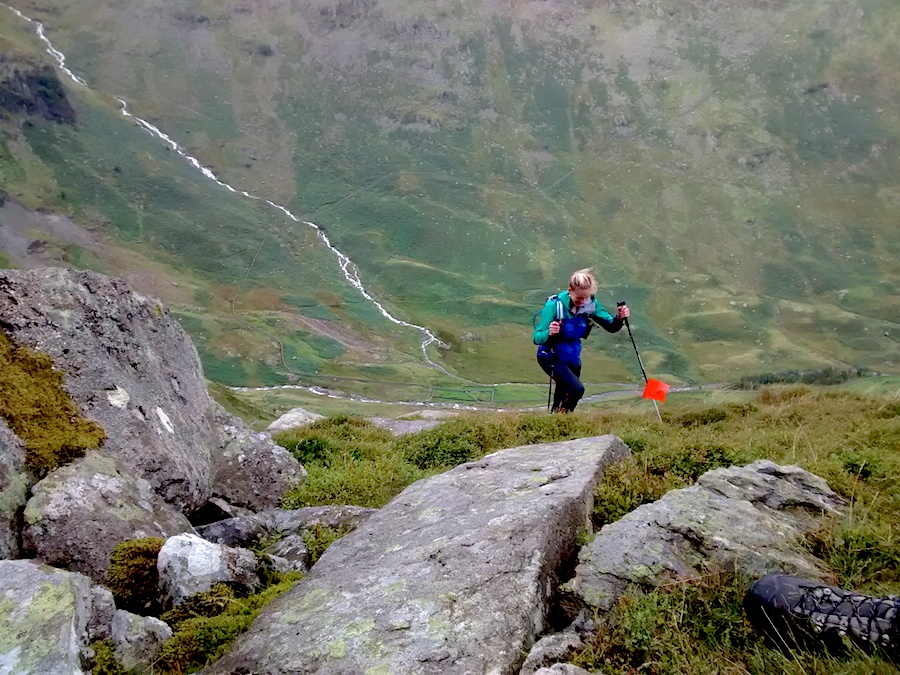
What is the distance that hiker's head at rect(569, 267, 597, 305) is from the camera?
54.3 ft

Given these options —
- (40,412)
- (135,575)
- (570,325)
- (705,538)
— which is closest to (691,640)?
(705,538)

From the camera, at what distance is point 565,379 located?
17.5 meters

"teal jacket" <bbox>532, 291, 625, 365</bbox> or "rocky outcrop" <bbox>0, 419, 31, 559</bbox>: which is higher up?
"teal jacket" <bbox>532, 291, 625, 365</bbox>

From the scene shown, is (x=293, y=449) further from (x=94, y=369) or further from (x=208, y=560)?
(x=208, y=560)

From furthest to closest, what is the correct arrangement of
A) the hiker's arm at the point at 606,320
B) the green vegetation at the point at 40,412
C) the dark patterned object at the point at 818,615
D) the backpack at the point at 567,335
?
the backpack at the point at 567,335 < the hiker's arm at the point at 606,320 < the green vegetation at the point at 40,412 < the dark patterned object at the point at 818,615

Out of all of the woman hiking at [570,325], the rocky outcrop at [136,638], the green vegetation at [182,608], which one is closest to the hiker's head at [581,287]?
the woman hiking at [570,325]

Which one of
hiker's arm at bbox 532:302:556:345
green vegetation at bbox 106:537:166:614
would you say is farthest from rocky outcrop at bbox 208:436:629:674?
hiker's arm at bbox 532:302:556:345

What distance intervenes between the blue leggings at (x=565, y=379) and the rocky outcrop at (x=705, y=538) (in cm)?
931

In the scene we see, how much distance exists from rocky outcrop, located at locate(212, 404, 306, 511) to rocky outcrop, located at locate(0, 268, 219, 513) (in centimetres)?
58

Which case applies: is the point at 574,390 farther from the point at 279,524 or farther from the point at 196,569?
the point at 196,569

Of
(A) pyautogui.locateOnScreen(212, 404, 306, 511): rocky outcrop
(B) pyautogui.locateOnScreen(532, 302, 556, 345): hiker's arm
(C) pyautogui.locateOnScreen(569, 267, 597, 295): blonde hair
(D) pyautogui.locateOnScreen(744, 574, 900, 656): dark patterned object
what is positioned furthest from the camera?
(B) pyautogui.locateOnScreen(532, 302, 556, 345): hiker's arm

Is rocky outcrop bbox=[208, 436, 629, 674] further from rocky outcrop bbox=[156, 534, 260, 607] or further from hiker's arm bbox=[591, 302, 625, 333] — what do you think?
hiker's arm bbox=[591, 302, 625, 333]

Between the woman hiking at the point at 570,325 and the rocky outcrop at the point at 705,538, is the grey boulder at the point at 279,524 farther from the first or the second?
the woman hiking at the point at 570,325

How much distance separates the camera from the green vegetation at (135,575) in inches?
298
